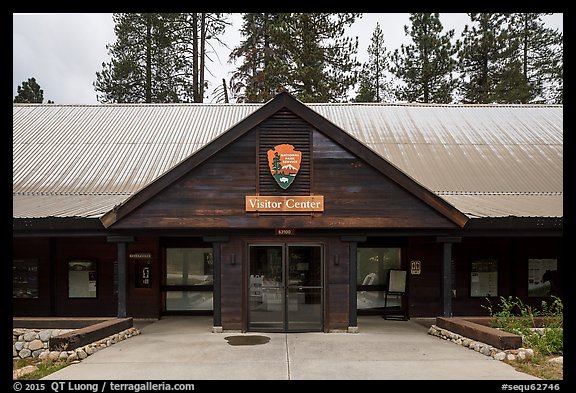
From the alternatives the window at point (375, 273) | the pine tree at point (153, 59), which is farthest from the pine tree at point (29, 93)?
the window at point (375, 273)

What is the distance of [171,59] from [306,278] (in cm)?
2500

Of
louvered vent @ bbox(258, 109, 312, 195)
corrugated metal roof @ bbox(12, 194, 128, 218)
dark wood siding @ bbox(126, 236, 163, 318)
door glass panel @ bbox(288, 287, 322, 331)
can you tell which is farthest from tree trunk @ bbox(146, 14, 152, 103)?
door glass panel @ bbox(288, 287, 322, 331)

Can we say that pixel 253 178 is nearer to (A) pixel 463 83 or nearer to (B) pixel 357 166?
(B) pixel 357 166

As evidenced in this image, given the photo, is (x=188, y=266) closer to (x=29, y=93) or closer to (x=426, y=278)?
(x=426, y=278)

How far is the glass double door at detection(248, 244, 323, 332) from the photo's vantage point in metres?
11.1

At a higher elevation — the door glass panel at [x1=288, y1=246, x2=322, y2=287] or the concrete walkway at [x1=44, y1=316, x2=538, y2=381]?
the door glass panel at [x1=288, y1=246, x2=322, y2=287]

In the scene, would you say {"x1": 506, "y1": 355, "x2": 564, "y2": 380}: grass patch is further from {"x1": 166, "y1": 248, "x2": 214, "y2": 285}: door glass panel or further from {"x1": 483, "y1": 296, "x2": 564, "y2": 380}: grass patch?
{"x1": 166, "y1": 248, "x2": 214, "y2": 285}: door glass panel

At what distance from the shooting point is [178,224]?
10836mm

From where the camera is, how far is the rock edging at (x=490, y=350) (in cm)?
838

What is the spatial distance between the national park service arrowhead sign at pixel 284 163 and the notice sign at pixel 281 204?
1.07 feet

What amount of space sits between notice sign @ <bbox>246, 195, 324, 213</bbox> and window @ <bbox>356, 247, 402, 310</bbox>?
3655 millimetres

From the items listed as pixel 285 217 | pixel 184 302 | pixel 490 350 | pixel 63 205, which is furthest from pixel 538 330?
pixel 63 205

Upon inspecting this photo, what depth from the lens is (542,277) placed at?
45.6 ft
